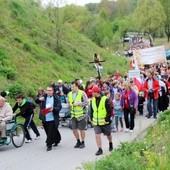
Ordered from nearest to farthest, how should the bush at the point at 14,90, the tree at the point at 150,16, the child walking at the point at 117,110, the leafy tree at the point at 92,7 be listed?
the child walking at the point at 117,110 → the bush at the point at 14,90 → the tree at the point at 150,16 → the leafy tree at the point at 92,7

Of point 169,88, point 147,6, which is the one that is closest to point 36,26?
point 169,88

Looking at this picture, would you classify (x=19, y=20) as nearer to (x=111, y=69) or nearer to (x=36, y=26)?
(x=36, y=26)

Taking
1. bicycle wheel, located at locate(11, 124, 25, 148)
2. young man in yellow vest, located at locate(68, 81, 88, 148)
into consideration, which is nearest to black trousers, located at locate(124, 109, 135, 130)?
young man in yellow vest, located at locate(68, 81, 88, 148)

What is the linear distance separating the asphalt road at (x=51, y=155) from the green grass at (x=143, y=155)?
119 cm

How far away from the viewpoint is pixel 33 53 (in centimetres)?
2772

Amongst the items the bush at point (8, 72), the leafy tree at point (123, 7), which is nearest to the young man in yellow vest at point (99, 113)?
the bush at point (8, 72)

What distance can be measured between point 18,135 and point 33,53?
1461 cm

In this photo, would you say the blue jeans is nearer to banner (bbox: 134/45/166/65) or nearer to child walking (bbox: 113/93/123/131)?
child walking (bbox: 113/93/123/131)

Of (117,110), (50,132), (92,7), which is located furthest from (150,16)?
(92,7)

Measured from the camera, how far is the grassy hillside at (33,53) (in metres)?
23.1

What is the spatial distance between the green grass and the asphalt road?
1.19 m

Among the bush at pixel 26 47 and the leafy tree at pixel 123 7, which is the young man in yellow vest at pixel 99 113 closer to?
the bush at pixel 26 47

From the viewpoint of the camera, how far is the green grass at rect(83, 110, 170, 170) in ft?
25.4

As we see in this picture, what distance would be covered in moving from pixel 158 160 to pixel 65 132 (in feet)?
27.4
